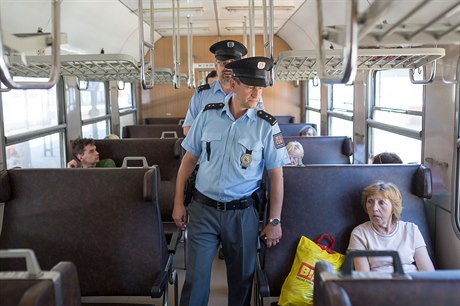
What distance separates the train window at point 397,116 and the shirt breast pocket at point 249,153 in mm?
1298

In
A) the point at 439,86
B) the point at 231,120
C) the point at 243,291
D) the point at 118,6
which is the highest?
the point at 118,6

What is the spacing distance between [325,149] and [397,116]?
0.97 metres

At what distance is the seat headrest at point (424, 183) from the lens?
2.60m

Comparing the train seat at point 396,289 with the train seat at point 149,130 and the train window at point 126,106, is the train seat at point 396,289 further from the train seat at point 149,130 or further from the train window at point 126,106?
the train window at point 126,106

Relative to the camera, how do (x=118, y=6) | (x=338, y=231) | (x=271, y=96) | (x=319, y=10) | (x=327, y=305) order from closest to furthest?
1. (x=327, y=305)
2. (x=319, y=10)
3. (x=338, y=231)
4. (x=118, y=6)
5. (x=271, y=96)

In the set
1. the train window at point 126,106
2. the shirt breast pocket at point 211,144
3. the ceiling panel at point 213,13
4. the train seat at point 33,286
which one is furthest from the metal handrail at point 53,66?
the train window at point 126,106

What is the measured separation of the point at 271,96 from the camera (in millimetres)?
9750

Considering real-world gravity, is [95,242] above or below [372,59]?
below

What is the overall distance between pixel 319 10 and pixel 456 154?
1706 millimetres

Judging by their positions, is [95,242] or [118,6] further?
[118,6]

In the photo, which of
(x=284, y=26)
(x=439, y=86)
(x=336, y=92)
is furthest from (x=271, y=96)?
(x=439, y=86)

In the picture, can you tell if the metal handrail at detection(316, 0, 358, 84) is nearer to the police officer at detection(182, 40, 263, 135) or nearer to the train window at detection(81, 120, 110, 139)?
the police officer at detection(182, 40, 263, 135)

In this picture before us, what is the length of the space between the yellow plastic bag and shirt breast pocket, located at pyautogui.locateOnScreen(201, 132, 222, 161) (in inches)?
26.9

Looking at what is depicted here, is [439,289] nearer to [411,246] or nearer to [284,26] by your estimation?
[411,246]
